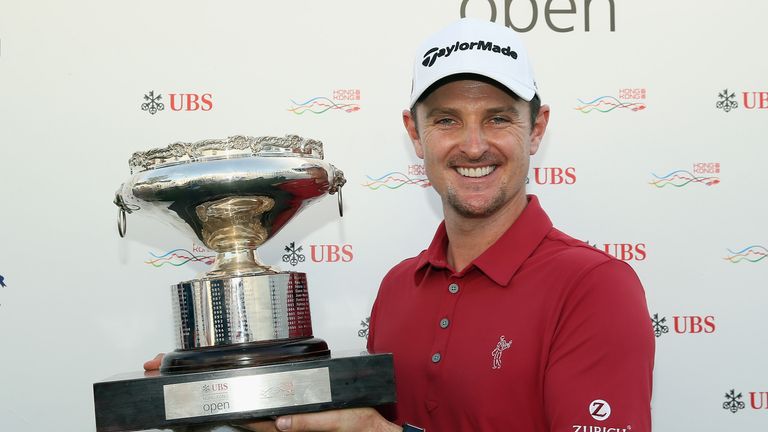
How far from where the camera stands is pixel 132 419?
122cm

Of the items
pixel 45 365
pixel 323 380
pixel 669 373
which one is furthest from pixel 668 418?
pixel 45 365

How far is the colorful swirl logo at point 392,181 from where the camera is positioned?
6.81ft

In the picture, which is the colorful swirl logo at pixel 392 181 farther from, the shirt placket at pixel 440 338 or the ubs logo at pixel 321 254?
the shirt placket at pixel 440 338

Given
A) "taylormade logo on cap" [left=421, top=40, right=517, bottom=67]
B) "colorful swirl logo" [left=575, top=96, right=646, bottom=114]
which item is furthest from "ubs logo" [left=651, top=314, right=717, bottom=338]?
"taylormade logo on cap" [left=421, top=40, right=517, bottom=67]

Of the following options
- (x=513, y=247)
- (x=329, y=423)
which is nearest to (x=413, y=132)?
(x=513, y=247)

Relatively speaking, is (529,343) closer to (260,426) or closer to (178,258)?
(260,426)

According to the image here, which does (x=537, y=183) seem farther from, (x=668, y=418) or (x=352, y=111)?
(x=668, y=418)

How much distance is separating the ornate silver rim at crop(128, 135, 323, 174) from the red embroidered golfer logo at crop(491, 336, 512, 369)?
44 centimetres

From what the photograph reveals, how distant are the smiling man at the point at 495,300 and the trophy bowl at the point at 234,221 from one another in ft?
0.46

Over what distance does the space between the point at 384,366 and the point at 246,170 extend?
359 millimetres

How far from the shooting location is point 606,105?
2064 mm

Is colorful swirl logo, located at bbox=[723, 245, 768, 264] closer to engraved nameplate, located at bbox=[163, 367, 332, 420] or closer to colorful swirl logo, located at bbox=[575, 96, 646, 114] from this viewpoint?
colorful swirl logo, located at bbox=[575, 96, 646, 114]

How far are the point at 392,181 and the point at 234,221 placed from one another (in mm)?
740

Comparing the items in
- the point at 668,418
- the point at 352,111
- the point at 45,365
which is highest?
the point at 352,111
